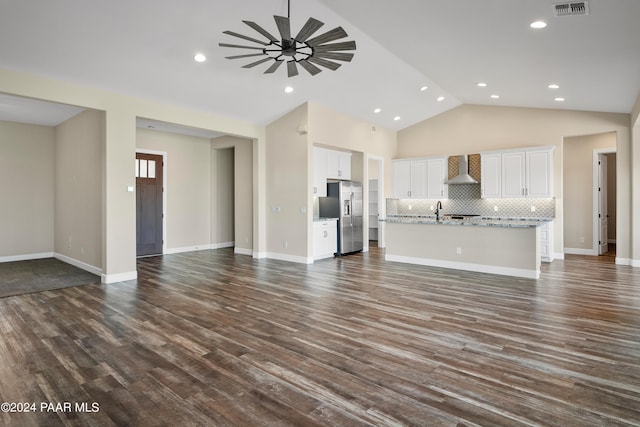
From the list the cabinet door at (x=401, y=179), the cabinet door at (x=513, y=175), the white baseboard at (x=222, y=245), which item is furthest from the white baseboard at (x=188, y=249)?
the cabinet door at (x=513, y=175)

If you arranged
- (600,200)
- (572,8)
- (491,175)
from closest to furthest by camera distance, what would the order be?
(572,8), (491,175), (600,200)

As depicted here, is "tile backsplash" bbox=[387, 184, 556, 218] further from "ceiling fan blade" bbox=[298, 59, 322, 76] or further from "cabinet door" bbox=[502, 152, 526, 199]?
"ceiling fan blade" bbox=[298, 59, 322, 76]

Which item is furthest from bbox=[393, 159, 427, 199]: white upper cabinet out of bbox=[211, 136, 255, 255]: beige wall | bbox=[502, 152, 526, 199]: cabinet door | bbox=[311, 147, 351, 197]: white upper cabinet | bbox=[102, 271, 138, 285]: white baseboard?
bbox=[102, 271, 138, 285]: white baseboard

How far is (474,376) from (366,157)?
6767 mm

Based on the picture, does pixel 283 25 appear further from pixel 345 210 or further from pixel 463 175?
pixel 463 175

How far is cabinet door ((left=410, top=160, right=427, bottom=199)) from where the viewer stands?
9140 mm

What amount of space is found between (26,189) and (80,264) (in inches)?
103

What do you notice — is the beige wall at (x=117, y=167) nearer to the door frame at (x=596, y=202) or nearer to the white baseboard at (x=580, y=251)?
the door frame at (x=596, y=202)

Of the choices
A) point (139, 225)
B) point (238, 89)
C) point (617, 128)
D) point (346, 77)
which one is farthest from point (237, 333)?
point (617, 128)

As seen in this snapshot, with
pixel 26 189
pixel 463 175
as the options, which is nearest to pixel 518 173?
pixel 463 175

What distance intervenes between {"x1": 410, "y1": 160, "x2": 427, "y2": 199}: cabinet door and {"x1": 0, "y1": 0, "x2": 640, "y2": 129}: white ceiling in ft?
8.84

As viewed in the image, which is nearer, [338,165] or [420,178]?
[338,165]

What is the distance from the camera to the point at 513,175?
783 centimetres

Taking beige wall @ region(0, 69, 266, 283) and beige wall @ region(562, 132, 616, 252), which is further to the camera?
beige wall @ region(562, 132, 616, 252)
